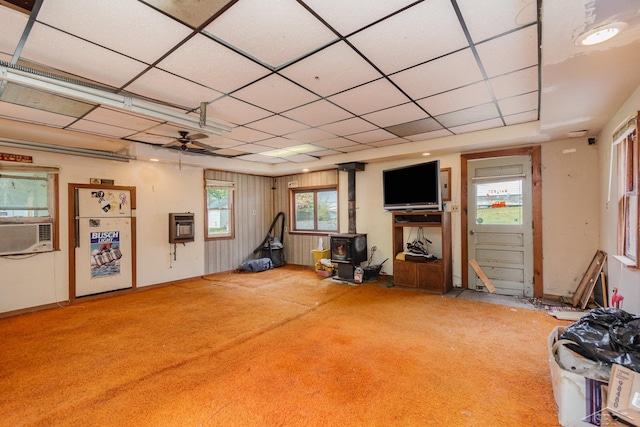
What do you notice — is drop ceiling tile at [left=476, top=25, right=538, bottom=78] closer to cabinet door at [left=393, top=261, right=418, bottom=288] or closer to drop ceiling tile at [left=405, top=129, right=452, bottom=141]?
drop ceiling tile at [left=405, top=129, right=452, bottom=141]

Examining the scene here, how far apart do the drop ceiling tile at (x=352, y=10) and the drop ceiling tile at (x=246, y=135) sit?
2600 mm

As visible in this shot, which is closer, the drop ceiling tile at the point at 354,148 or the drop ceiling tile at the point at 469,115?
the drop ceiling tile at the point at 469,115

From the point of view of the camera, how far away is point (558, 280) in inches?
174

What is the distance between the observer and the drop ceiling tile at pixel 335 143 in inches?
195

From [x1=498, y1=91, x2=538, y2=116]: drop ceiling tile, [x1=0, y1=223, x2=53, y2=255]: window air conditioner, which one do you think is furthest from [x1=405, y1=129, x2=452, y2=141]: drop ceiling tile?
[x1=0, y1=223, x2=53, y2=255]: window air conditioner

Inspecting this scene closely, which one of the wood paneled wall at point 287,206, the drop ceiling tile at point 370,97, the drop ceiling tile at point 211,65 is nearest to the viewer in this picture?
the drop ceiling tile at point 211,65

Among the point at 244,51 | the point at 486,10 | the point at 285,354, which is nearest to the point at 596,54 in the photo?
the point at 486,10

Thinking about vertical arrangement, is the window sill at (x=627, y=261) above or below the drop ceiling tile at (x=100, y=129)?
below

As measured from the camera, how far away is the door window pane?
4692mm

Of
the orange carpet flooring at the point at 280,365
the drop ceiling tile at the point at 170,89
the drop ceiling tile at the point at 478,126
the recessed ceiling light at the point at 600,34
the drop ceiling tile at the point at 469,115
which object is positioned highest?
the drop ceiling tile at the point at 170,89

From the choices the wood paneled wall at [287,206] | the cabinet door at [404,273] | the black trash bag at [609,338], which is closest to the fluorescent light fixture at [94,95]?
the wood paneled wall at [287,206]

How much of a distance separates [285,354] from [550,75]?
3.39m

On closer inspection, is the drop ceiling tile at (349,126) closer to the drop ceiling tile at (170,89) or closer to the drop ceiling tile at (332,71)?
the drop ceiling tile at (332,71)

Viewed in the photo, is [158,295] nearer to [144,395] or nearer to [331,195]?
[144,395]
